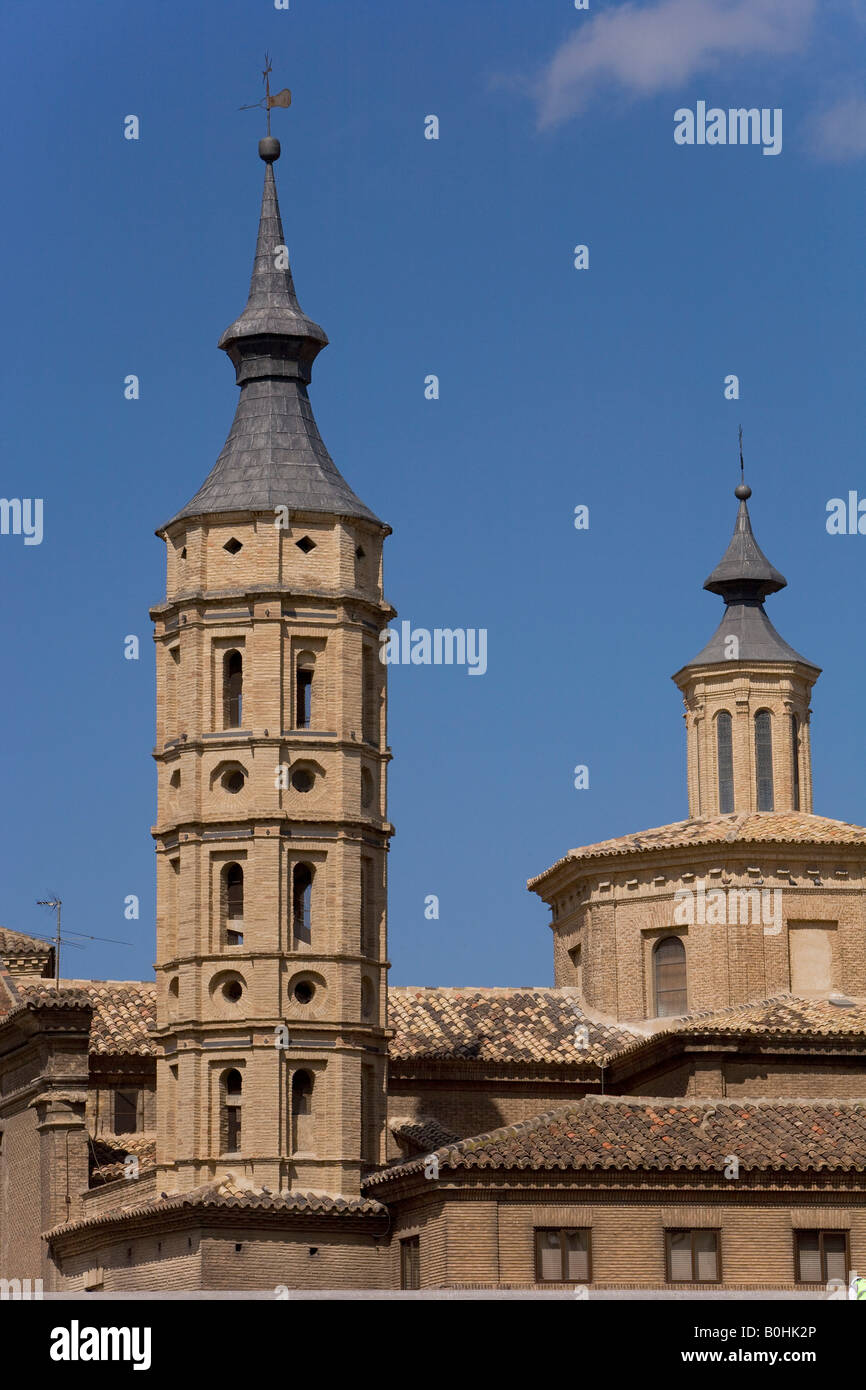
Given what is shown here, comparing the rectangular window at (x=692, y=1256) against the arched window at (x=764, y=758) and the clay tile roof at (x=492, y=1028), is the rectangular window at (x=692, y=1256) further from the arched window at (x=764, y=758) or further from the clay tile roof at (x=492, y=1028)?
the arched window at (x=764, y=758)

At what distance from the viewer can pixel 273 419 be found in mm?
49625

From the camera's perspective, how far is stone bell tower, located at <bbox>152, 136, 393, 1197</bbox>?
46.1 meters

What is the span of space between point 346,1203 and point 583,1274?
15.9 feet

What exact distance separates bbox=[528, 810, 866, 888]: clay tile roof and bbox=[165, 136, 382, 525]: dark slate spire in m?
9.23

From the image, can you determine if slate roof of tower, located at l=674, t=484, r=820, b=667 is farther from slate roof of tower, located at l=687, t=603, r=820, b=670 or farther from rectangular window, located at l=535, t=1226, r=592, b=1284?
rectangular window, located at l=535, t=1226, r=592, b=1284

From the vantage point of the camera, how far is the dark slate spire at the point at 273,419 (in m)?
48.3

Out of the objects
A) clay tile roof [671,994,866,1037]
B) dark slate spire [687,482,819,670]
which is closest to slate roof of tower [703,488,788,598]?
dark slate spire [687,482,819,670]

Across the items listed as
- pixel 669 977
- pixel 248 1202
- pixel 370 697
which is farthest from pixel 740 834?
pixel 248 1202

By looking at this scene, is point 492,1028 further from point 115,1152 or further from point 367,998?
point 115,1152

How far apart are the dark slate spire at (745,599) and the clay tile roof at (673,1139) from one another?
45.8ft

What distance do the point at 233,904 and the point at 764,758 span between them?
1420 cm

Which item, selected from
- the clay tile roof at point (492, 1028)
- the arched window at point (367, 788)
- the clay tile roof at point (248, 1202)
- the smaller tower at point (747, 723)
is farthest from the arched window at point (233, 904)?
the smaller tower at point (747, 723)
